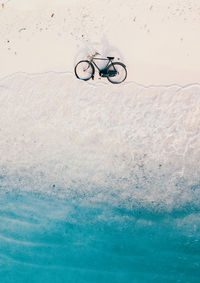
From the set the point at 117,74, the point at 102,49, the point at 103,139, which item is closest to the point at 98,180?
the point at 103,139

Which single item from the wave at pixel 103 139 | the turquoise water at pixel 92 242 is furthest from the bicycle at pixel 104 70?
the turquoise water at pixel 92 242

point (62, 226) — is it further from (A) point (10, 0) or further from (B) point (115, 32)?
(A) point (10, 0)

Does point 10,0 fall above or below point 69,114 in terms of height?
above

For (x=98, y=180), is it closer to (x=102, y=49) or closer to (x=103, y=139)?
(x=103, y=139)

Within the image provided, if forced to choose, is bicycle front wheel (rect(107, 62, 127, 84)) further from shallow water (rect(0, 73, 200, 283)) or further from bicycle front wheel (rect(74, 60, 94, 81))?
bicycle front wheel (rect(74, 60, 94, 81))

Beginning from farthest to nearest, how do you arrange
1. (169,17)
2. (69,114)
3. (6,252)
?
(6,252)
(69,114)
(169,17)

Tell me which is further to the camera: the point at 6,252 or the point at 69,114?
the point at 6,252

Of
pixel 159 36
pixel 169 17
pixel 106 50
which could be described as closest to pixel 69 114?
pixel 106 50

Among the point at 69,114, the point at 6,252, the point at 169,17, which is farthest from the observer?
the point at 6,252
